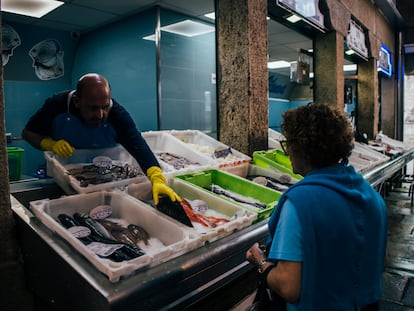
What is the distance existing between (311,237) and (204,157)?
195 centimetres

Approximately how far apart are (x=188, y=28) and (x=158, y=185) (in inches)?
217

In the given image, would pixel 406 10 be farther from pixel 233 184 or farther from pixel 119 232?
pixel 119 232

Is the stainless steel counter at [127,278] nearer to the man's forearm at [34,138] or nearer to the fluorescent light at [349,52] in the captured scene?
the man's forearm at [34,138]

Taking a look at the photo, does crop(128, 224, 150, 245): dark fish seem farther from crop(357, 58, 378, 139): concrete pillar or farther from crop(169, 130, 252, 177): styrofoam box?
crop(357, 58, 378, 139): concrete pillar

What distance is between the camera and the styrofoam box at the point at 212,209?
1.76 meters

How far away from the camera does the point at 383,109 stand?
10508 mm

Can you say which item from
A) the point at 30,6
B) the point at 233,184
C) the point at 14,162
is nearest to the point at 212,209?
the point at 233,184

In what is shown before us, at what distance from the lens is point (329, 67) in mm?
6211

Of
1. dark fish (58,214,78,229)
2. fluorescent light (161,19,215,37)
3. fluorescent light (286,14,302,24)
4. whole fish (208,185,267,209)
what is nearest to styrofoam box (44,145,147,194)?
dark fish (58,214,78,229)

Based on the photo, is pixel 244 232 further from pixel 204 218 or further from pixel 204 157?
pixel 204 157

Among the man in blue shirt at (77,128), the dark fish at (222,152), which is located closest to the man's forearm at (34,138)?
the man in blue shirt at (77,128)

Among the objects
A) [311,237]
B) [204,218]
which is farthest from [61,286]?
[311,237]

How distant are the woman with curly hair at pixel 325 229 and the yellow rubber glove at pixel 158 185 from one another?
30.6 inches

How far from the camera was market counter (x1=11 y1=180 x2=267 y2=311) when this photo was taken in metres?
1.25
